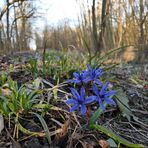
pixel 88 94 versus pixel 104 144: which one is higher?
pixel 88 94

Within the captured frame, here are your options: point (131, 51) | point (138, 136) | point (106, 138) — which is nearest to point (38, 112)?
point (106, 138)

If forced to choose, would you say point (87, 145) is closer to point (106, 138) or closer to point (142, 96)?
point (106, 138)

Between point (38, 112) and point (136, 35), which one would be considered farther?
point (136, 35)

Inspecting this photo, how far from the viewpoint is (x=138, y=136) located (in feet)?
6.17

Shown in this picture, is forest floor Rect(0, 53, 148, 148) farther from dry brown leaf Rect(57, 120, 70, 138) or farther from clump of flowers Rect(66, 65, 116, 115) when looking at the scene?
clump of flowers Rect(66, 65, 116, 115)

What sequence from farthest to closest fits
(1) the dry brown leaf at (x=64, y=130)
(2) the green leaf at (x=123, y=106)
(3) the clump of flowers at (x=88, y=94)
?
(2) the green leaf at (x=123, y=106) → (1) the dry brown leaf at (x=64, y=130) → (3) the clump of flowers at (x=88, y=94)

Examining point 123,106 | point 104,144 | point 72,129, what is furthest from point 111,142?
Answer: point 123,106

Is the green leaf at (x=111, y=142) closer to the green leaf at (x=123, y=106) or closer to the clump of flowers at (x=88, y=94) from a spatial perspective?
the clump of flowers at (x=88, y=94)

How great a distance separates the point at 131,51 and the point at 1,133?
10828mm

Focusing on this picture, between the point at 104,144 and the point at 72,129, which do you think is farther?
the point at 72,129

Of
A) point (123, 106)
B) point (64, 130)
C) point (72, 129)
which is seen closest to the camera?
point (64, 130)

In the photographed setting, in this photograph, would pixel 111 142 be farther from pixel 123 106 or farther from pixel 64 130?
pixel 123 106

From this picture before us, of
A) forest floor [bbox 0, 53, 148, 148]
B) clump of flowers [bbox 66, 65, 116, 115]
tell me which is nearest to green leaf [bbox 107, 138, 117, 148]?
forest floor [bbox 0, 53, 148, 148]

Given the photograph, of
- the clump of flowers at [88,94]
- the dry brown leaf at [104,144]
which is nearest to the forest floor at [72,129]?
the dry brown leaf at [104,144]
